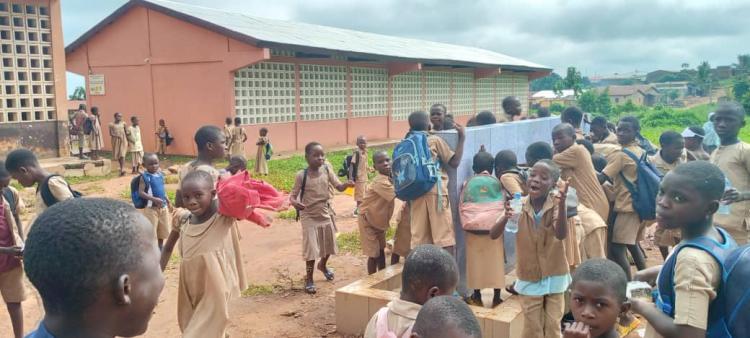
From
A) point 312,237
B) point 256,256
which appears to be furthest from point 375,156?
point 256,256

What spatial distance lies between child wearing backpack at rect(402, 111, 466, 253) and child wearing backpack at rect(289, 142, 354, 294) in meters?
1.15

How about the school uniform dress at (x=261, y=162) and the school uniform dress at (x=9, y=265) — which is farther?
the school uniform dress at (x=261, y=162)

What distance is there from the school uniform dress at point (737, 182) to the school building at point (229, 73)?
11193mm

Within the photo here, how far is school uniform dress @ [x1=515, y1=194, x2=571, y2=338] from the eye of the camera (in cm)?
360

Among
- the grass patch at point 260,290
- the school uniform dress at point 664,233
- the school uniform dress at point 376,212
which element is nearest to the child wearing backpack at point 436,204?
the school uniform dress at point 376,212

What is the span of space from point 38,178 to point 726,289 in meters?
4.26

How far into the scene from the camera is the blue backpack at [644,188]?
528 centimetres

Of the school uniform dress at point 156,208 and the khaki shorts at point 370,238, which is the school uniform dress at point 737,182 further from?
the school uniform dress at point 156,208

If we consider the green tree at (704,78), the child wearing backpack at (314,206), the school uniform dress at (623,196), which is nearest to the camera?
the school uniform dress at (623,196)

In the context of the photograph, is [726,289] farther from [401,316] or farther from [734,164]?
[734,164]

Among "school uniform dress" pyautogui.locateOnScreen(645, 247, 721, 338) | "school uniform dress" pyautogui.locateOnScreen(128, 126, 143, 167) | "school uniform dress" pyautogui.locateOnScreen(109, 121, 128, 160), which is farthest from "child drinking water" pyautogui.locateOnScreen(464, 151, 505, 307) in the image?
"school uniform dress" pyautogui.locateOnScreen(109, 121, 128, 160)

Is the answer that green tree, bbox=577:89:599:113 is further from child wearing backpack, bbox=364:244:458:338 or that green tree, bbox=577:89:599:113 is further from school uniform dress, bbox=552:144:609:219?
child wearing backpack, bbox=364:244:458:338

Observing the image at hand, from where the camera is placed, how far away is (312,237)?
18.8 ft

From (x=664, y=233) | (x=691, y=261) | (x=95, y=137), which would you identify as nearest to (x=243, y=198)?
(x=691, y=261)
